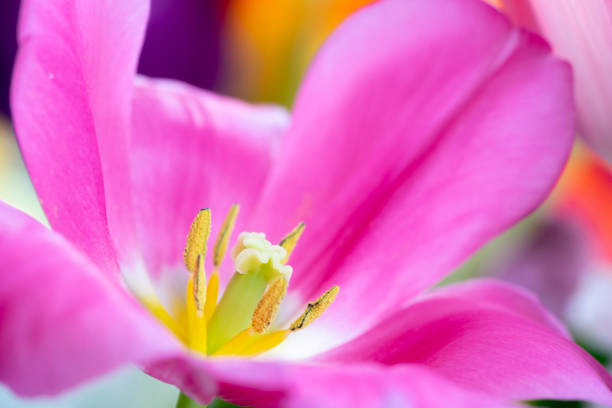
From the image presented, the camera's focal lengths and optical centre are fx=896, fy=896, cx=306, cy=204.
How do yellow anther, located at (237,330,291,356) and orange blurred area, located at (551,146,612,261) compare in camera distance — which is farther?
orange blurred area, located at (551,146,612,261)

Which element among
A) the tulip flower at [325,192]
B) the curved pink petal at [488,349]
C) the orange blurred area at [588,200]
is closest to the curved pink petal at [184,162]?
the tulip flower at [325,192]

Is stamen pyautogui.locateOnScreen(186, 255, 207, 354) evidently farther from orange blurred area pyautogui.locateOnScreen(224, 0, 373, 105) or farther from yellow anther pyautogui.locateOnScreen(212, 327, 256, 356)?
orange blurred area pyautogui.locateOnScreen(224, 0, 373, 105)

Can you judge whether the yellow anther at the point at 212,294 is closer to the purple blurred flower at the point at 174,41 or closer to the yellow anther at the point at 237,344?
the yellow anther at the point at 237,344

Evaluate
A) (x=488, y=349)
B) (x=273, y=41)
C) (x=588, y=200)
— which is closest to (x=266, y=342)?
(x=488, y=349)

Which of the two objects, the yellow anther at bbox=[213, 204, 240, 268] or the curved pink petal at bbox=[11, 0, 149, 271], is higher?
the curved pink petal at bbox=[11, 0, 149, 271]

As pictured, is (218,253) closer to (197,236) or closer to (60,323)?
(197,236)

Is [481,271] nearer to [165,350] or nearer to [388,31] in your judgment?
[388,31]

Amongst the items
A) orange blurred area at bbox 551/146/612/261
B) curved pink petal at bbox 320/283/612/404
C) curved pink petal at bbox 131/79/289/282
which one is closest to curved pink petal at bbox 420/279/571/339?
curved pink petal at bbox 320/283/612/404
